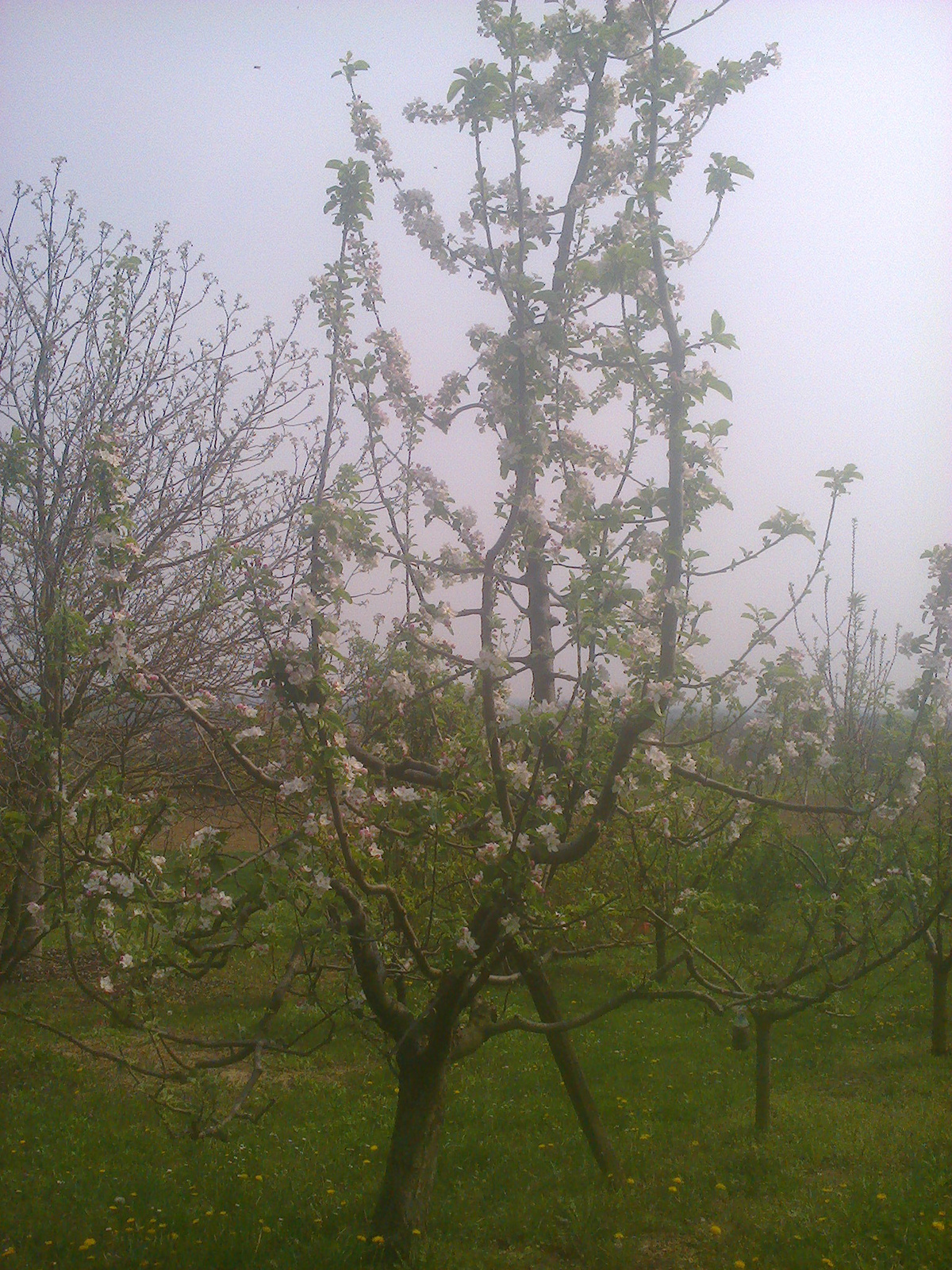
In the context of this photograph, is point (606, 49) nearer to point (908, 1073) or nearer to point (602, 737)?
point (602, 737)

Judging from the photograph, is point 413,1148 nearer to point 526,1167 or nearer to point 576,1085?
point 576,1085

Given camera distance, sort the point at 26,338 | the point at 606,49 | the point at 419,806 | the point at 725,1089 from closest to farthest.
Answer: the point at 419,806 < the point at 606,49 < the point at 725,1089 < the point at 26,338

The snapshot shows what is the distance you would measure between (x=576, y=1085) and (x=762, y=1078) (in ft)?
4.30

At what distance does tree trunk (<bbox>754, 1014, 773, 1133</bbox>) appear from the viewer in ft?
16.9

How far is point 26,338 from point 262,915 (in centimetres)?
622

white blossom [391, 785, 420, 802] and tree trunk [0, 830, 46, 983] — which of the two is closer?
white blossom [391, 785, 420, 802]

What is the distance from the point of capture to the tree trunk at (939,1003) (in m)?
7.23

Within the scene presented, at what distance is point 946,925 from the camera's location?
8406 millimetres

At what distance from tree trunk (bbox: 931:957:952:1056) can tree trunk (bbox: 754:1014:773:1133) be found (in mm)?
2561

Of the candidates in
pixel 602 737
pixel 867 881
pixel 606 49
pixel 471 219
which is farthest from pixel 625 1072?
pixel 606 49

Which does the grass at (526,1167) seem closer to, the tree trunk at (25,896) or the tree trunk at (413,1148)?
the tree trunk at (413,1148)

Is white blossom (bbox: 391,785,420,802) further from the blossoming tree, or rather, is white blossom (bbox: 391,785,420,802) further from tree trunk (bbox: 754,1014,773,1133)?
tree trunk (bbox: 754,1014,773,1133)

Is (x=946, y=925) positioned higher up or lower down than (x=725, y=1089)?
higher up

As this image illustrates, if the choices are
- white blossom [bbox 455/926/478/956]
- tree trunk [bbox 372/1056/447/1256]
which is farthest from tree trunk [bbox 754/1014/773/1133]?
white blossom [bbox 455/926/478/956]
